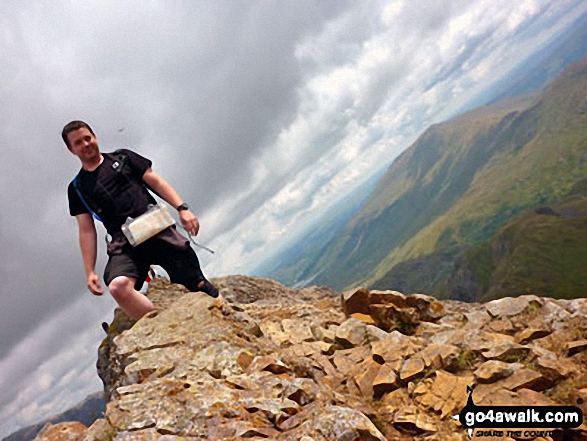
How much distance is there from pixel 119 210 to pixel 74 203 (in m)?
1.37

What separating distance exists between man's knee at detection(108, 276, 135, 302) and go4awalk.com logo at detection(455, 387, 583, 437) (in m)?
9.26

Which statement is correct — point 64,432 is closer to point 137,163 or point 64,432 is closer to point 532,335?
point 137,163

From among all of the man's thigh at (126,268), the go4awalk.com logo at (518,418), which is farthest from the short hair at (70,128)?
the go4awalk.com logo at (518,418)

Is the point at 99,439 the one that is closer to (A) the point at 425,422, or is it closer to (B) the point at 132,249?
(B) the point at 132,249

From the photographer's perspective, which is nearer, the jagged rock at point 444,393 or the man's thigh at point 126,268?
the jagged rock at point 444,393

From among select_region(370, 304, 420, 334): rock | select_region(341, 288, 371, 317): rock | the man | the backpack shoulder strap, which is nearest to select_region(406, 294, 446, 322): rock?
select_region(370, 304, 420, 334): rock

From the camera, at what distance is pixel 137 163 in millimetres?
11219

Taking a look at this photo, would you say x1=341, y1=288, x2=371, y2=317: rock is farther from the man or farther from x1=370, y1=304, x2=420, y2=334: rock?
the man

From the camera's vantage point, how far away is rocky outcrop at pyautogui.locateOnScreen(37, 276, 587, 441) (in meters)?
7.75

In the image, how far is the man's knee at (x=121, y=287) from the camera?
9.98 meters

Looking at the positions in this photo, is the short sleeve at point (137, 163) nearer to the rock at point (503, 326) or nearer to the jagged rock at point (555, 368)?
the jagged rock at point (555, 368)

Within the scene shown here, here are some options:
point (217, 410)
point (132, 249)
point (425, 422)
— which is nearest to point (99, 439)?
point (217, 410)

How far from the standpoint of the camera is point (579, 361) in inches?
427

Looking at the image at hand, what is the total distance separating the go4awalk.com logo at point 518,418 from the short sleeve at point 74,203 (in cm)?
1161
